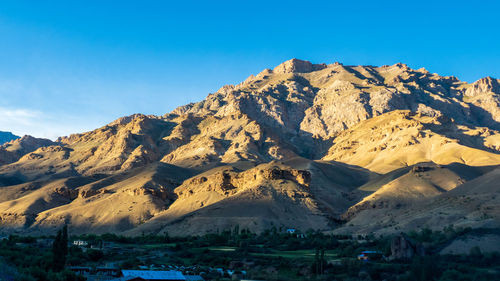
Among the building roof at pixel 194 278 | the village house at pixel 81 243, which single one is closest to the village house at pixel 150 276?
the building roof at pixel 194 278

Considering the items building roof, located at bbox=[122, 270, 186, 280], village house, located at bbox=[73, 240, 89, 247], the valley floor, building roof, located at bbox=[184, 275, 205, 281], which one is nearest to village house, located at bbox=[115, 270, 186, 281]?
building roof, located at bbox=[122, 270, 186, 280]

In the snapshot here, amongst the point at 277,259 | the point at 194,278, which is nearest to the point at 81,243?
the point at 277,259

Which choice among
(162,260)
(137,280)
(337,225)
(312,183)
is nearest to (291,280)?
(137,280)

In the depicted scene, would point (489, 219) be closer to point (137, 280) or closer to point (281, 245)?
point (281, 245)

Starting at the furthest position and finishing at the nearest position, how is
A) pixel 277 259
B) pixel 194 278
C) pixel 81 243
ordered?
pixel 81 243
pixel 277 259
pixel 194 278

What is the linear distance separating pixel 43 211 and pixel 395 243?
439 feet

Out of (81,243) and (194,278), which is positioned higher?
(81,243)

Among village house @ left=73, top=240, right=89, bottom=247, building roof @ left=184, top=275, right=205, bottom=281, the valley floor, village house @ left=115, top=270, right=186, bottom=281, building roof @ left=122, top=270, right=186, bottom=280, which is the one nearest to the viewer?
village house @ left=115, top=270, right=186, bottom=281

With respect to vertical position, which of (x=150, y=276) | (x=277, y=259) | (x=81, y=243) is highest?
(x=81, y=243)

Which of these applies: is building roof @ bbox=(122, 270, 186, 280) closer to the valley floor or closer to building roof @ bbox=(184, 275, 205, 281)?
building roof @ bbox=(184, 275, 205, 281)

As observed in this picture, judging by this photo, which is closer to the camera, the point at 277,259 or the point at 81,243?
the point at 277,259

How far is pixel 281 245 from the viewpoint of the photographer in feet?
339

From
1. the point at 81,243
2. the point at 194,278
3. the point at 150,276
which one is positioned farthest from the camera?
the point at 81,243

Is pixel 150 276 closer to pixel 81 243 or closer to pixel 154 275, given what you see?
pixel 154 275
